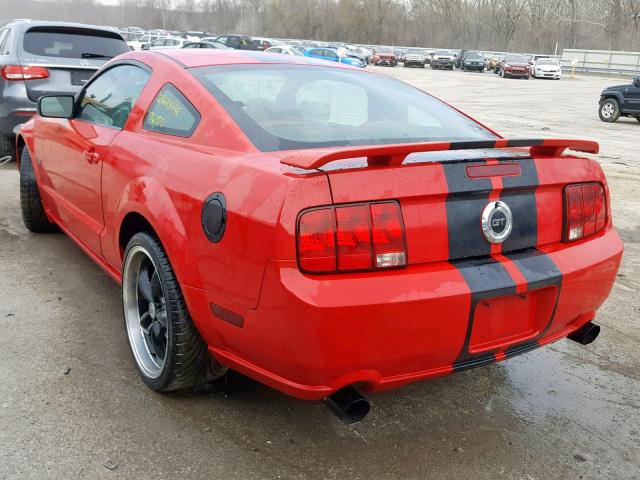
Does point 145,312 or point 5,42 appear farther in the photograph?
point 5,42

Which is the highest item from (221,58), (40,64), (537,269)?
(221,58)

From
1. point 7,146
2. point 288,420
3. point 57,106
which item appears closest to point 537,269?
point 288,420

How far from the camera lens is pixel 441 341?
2.18 meters

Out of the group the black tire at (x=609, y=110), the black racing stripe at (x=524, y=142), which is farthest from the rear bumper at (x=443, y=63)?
the black racing stripe at (x=524, y=142)

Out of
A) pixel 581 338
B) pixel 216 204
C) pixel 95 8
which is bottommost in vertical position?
pixel 581 338

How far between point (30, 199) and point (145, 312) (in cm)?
241

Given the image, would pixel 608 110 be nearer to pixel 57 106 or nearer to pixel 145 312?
pixel 57 106

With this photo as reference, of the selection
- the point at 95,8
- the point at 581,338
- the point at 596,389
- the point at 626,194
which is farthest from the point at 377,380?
the point at 95,8

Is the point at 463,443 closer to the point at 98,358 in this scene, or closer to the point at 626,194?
the point at 98,358

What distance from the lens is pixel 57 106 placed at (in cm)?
398

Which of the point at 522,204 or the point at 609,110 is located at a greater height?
the point at 522,204

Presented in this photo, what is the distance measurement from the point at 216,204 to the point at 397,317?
79 centimetres

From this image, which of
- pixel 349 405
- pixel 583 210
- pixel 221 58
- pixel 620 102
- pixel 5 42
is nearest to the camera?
pixel 349 405

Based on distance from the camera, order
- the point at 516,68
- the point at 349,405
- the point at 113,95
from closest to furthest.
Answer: the point at 349,405, the point at 113,95, the point at 516,68
